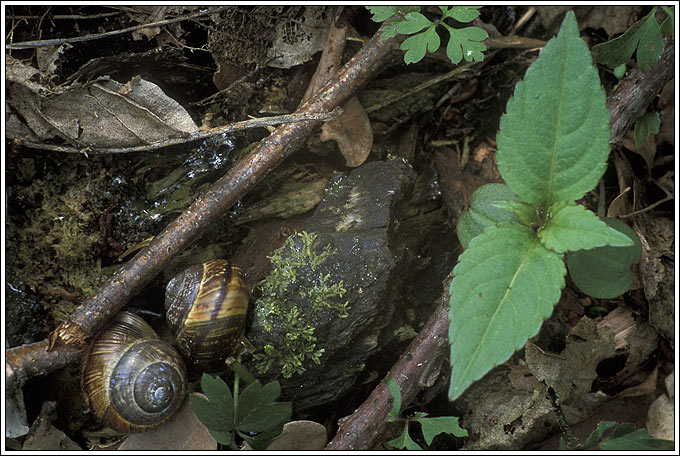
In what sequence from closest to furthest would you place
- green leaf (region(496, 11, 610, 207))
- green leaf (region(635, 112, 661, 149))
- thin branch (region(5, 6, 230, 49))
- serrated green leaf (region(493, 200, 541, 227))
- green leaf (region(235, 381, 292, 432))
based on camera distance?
1. green leaf (region(496, 11, 610, 207))
2. serrated green leaf (region(493, 200, 541, 227))
3. green leaf (region(235, 381, 292, 432))
4. thin branch (region(5, 6, 230, 49))
5. green leaf (region(635, 112, 661, 149))

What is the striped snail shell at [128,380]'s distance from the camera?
8.50 ft

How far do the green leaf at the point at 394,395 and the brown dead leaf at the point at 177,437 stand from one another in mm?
939

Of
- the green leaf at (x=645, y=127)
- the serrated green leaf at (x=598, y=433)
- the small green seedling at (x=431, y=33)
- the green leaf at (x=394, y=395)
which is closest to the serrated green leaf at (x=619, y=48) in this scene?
the green leaf at (x=645, y=127)

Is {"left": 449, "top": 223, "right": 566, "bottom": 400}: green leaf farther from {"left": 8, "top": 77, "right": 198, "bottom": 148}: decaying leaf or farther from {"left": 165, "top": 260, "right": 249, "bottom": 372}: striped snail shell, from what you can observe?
{"left": 8, "top": 77, "right": 198, "bottom": 148}: decaying leaf

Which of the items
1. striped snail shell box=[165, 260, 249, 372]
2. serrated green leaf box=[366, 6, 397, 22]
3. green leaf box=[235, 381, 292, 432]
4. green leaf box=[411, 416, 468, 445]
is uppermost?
serrated green leaf box=[366, 6, 397, 22]

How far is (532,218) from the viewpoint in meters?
2.32

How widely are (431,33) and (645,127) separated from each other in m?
1.35

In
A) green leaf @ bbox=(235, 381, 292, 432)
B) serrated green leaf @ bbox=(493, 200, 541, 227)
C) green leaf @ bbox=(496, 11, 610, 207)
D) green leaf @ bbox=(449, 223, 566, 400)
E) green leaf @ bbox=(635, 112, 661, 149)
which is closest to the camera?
green leaf @ bbox=(449, 223, 566, 400)

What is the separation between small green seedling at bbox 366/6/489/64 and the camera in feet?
8.71

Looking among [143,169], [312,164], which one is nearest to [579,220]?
[312,164]

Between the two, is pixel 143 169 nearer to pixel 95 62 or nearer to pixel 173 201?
pixel 173 201

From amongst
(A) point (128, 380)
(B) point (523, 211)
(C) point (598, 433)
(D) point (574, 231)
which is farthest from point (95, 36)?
(C) point (598, 433)

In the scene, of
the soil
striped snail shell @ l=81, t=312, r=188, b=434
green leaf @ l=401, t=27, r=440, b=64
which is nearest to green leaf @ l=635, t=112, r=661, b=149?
the soil

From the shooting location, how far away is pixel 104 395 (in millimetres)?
2598
